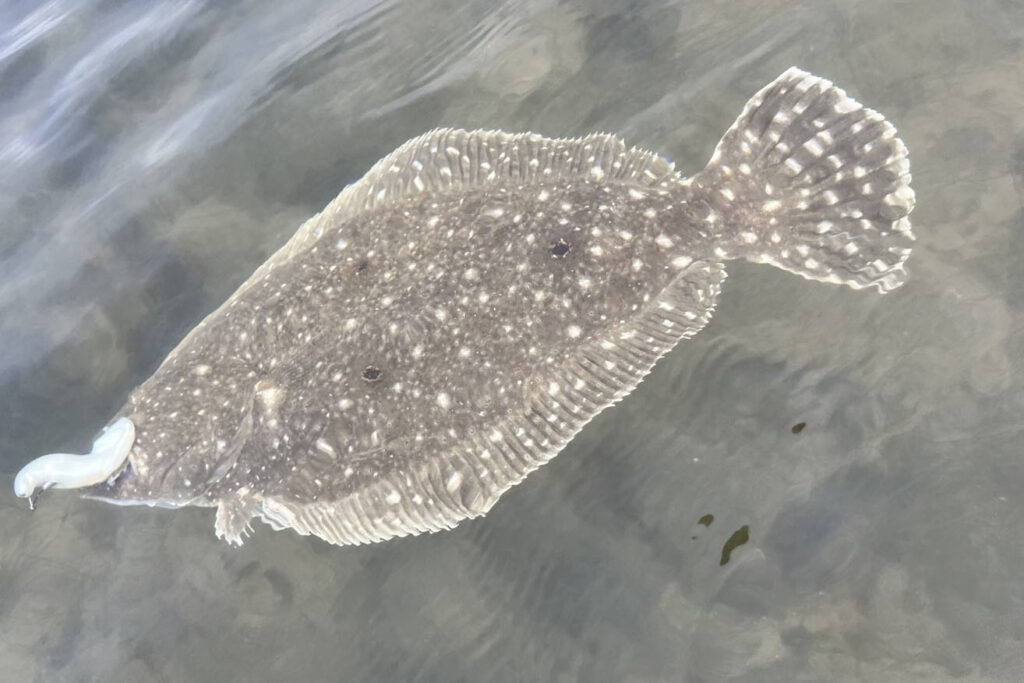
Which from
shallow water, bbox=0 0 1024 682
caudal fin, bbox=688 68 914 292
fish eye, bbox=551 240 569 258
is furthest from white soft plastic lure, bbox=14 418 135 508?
caudal fin, bbox=688 68 914 292

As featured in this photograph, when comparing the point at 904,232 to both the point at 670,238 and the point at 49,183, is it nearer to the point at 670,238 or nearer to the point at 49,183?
the point at 670,238

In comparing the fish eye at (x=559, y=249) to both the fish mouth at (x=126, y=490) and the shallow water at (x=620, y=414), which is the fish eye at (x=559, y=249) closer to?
the shallow water at (x=620, y=414)

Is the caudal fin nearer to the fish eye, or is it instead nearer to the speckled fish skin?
the speckled fish skin

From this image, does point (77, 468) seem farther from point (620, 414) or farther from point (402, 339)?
point (620, 414)

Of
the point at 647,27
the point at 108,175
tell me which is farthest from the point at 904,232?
the point at 108,175

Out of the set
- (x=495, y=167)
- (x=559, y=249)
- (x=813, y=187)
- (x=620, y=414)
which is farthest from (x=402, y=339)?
(x=813, y=187)

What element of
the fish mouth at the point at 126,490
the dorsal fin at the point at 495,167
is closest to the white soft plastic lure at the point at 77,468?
the fish mouth at the point at 126,490
